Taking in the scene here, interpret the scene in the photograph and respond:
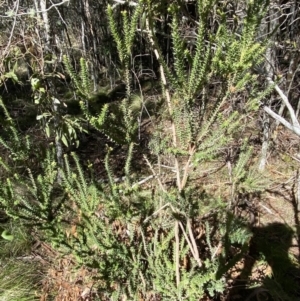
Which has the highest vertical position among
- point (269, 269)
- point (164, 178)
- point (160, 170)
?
point (160, 170)

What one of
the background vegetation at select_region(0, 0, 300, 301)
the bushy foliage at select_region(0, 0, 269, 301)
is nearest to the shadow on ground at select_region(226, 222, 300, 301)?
the background vegetation at select_region(0, 0, 300, 301)

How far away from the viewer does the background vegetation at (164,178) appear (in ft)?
4.47

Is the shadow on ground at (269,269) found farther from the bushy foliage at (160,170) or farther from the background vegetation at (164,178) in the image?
the bushy foliage at (160,170)

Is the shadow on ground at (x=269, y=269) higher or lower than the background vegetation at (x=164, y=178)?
lower

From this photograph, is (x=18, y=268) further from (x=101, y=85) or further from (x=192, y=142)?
(x=101, y=85)

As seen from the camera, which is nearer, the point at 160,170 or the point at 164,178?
the point at 160,170

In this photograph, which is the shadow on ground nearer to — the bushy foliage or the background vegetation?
the background vegetation

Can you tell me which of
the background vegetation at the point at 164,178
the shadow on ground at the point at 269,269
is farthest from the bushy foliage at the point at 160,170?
the shadow on ground at the point at 269,269

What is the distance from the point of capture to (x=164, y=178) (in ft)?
9.73

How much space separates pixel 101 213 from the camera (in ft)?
8.87

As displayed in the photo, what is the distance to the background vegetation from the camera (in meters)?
1.36

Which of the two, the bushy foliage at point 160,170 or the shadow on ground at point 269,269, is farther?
the shadow on ground at point 269,269

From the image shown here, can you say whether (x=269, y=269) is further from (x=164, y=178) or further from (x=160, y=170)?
(x=160, y=170)

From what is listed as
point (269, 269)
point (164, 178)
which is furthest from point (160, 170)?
point (269, 269)
